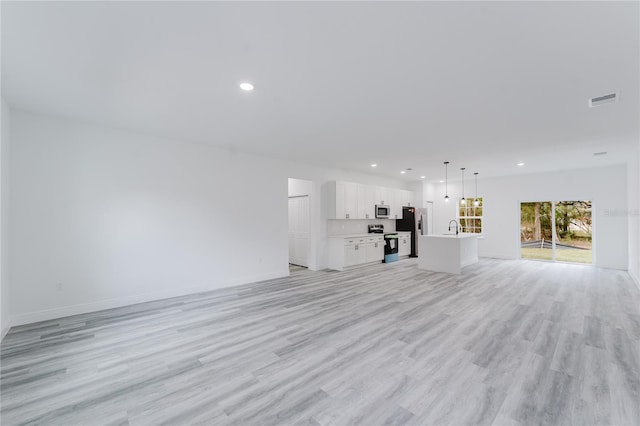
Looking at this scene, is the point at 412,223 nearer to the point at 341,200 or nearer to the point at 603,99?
the point at 341,200

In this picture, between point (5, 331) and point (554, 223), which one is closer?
point (5, 331)

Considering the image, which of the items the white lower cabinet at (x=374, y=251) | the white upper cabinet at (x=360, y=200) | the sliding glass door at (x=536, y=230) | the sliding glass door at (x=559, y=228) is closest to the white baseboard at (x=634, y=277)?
the sliding glass door at (x=559, y=228)

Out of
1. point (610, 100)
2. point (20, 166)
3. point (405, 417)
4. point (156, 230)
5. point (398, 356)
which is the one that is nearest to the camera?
point (405, 417)

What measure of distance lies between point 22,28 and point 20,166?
2.54 metres

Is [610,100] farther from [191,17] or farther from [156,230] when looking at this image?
[156,230]

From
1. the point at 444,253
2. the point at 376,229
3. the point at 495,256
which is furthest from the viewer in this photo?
the point at 495,256

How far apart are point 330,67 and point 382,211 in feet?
22.2

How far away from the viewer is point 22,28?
2084mm

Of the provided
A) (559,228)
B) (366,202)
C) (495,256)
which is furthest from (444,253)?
(559,228)

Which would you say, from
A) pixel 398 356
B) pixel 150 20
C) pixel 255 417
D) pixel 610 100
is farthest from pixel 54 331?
pixel 610 100

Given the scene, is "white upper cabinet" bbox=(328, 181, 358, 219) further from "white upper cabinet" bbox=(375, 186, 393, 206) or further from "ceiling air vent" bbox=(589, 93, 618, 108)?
"ceiling air vent" bbox=(589, 93, 618, 108)

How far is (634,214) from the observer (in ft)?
20.3

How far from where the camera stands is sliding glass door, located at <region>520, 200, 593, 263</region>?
8.27 metres

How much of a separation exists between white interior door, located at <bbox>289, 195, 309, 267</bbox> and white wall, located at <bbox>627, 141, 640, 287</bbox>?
7265mm
